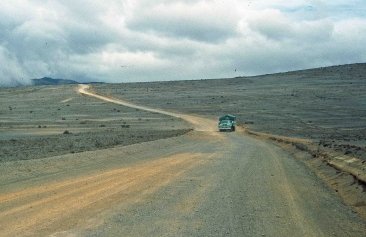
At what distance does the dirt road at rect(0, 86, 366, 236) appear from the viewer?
821 centimetres

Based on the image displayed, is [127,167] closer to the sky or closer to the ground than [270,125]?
closer to the sky

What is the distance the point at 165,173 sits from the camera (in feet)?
51.5

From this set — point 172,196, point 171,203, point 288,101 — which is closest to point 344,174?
point 172,196

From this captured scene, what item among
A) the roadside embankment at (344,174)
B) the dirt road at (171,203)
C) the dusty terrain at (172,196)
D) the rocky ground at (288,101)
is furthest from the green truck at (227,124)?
the dirt road at (171,203)

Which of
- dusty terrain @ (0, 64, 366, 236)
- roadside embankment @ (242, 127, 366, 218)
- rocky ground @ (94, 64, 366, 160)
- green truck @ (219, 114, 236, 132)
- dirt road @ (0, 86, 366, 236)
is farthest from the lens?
rocky ground @ (94, 64, 366, 160)

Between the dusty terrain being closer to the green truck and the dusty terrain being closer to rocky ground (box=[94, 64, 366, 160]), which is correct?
rocky ground (box=[94, 64, 366, 160])

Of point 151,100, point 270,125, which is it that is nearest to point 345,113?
point 270,125

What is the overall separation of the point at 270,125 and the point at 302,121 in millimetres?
7881

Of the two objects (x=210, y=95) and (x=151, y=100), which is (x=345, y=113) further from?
(x=151, y=100)

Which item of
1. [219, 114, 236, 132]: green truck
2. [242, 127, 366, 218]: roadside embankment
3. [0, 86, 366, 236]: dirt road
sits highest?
[0, 86, 366, 236]: dirt road

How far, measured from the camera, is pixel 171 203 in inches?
409

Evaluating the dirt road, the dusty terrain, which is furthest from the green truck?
the dirt road

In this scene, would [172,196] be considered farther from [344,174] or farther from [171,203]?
[344,174]

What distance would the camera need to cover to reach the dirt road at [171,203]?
821 cm
